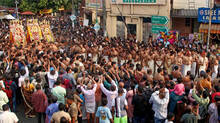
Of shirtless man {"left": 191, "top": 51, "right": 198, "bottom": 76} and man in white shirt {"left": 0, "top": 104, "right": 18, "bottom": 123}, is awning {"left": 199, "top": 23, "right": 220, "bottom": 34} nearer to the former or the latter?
shirtless man {"left": 191, "top": 51, "right": 198, "bottom": 76}

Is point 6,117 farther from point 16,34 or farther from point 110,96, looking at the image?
point 16,34

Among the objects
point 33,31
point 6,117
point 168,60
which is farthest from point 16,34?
point 6,117

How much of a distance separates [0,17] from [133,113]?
31.8 m

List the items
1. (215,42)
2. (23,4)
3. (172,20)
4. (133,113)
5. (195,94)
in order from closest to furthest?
(195,94), (133,113), (215,42), (172,20), (23,4)

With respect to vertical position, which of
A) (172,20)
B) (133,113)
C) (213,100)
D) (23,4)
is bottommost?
(133,113)

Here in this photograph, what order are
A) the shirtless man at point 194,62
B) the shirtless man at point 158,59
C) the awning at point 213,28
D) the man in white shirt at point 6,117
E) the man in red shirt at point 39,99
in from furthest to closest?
1. the awning at point 213,28
2. the shirtless man at point 158,59
3. the shirtless man at point 194,62
4. the man in red shirt at point 39,99
5. the man in white shirt at point 6,117

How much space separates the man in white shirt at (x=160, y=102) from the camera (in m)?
6.65

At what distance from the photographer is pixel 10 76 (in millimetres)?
8625

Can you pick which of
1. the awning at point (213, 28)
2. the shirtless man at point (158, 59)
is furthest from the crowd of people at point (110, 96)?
the awning at point (213, 28)

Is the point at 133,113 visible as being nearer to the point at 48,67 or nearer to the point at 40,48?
the point at 48,67

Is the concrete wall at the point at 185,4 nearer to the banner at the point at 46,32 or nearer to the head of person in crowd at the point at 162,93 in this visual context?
the banner at the point at 46,32

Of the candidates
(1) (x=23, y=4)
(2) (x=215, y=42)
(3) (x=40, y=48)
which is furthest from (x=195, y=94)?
(1) (x=23, y=4)

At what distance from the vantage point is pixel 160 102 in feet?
21.8

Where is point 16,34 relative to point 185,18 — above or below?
below
